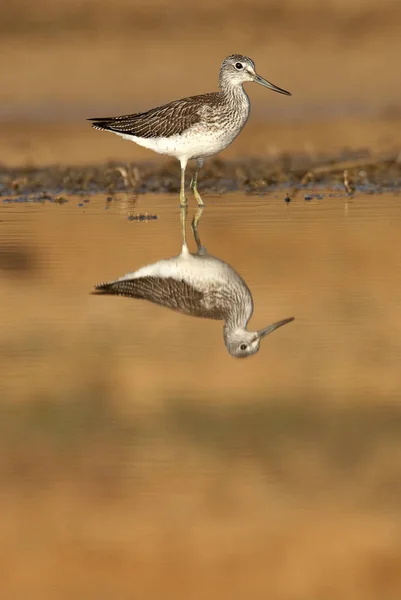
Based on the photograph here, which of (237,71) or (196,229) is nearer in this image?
(196,229)

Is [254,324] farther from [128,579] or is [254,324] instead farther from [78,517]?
[128,579]

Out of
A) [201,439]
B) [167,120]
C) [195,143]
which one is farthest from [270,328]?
[167,120]

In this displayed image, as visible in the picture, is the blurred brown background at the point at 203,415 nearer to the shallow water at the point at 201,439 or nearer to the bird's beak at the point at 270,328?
the shallow water at the point at 201,439

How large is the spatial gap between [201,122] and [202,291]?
16.4 ft

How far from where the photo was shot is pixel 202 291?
9.23m

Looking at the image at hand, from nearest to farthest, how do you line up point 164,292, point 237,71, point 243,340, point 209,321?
point 243,340 → point 209,321 → point 164,292 → point 237,71

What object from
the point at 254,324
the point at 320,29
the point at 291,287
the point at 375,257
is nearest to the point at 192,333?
the point at 254,324

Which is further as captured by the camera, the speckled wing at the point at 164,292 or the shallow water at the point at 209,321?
the speckled wing at the point at 164,292

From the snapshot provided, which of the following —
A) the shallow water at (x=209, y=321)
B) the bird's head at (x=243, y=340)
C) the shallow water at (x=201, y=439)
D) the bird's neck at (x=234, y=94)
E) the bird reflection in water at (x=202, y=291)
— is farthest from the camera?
the bird's neck at (x=234, y=94)

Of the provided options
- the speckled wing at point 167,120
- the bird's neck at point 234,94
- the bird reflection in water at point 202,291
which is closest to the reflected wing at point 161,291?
the bird reflection in water at point 202,291

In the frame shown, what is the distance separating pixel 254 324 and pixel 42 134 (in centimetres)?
1579

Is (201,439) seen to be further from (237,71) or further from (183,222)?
(237,71)

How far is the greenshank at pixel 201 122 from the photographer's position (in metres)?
14.0

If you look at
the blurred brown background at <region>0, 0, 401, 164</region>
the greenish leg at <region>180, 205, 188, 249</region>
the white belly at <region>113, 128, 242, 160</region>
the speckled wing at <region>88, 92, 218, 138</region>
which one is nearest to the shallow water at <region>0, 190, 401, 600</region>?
Result: the greenish leg at <region>180, 205, 188, 249</region>
